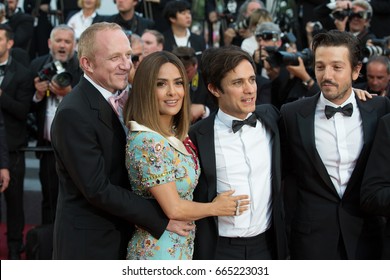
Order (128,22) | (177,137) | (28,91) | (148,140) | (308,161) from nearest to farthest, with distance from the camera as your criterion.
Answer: (148,140)
(177,137)
(308,161)
(28,91)
(128,22)

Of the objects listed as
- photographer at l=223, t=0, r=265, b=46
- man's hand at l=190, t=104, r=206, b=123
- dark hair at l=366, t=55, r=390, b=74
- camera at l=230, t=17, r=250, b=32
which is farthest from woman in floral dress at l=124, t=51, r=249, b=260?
camera at l=230, t=17, r=250, b=32

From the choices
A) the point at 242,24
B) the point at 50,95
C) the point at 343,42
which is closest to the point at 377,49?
the point at 242,24

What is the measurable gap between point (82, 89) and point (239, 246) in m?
1.02

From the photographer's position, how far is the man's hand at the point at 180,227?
3.03m

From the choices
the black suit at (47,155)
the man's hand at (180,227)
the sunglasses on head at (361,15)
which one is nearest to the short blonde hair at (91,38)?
the man's hand at (180,227)

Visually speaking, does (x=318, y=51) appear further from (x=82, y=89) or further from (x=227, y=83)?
(x=82, y=89)

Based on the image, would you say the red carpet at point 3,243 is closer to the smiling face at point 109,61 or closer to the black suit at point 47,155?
the black suit at point 47,155

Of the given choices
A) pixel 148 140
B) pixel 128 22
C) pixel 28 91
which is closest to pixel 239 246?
pixel 148 140

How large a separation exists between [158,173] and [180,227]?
29 cm

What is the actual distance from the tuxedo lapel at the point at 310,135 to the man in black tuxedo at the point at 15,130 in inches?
120

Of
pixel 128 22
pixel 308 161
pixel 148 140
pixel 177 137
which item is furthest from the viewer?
pixel 128 22

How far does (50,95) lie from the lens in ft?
19.1

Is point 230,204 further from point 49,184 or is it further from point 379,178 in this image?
point 49,184

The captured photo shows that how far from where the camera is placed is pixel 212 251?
322 centimetres
